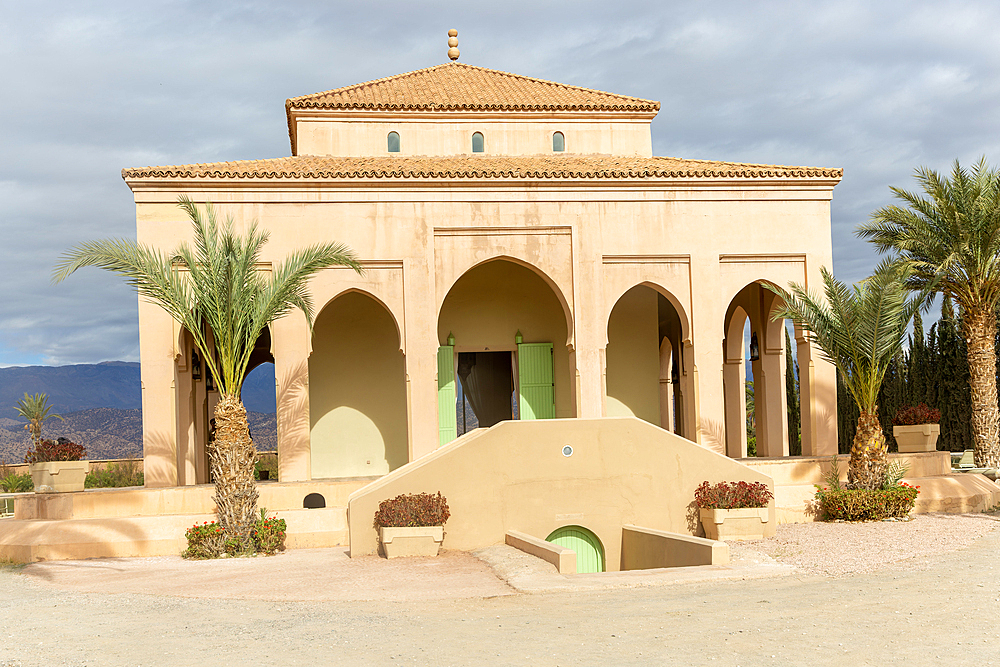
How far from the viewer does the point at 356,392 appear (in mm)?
21062

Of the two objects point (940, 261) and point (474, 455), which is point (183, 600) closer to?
point (474, 455)

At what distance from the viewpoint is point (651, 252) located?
19734 mm

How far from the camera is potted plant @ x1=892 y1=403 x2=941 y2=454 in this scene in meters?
18.9

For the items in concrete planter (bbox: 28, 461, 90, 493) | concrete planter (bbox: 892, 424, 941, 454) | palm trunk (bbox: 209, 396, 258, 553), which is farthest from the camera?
concrete planter (bbox: 892, 424, 941, 454)

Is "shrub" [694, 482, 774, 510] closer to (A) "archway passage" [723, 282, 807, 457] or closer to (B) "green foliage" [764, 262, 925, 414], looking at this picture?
(B) "green foliage" [764, 262, 925, 414]

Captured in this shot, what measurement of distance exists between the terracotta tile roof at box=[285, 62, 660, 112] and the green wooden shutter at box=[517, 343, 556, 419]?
630 cm

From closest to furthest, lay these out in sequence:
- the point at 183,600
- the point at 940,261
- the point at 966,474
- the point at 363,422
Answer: the point at 183,600 → the point at 966,474 → the point at 940,261 → the point at 363,422

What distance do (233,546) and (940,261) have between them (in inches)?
583

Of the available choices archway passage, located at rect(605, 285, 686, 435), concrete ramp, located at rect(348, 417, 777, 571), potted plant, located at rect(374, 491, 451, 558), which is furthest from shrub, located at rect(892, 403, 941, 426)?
potted plant, located at rect(374, 491, 451, 558)

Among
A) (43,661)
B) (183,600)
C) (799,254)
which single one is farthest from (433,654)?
(799,254)

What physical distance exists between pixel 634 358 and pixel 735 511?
307 inches

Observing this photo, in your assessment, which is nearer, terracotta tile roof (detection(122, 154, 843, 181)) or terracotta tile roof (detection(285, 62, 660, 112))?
terracotta tile roof (detection(122, 154, 843, 181))

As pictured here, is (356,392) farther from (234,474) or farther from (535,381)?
(234,474)

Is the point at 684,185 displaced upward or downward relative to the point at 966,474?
upward
